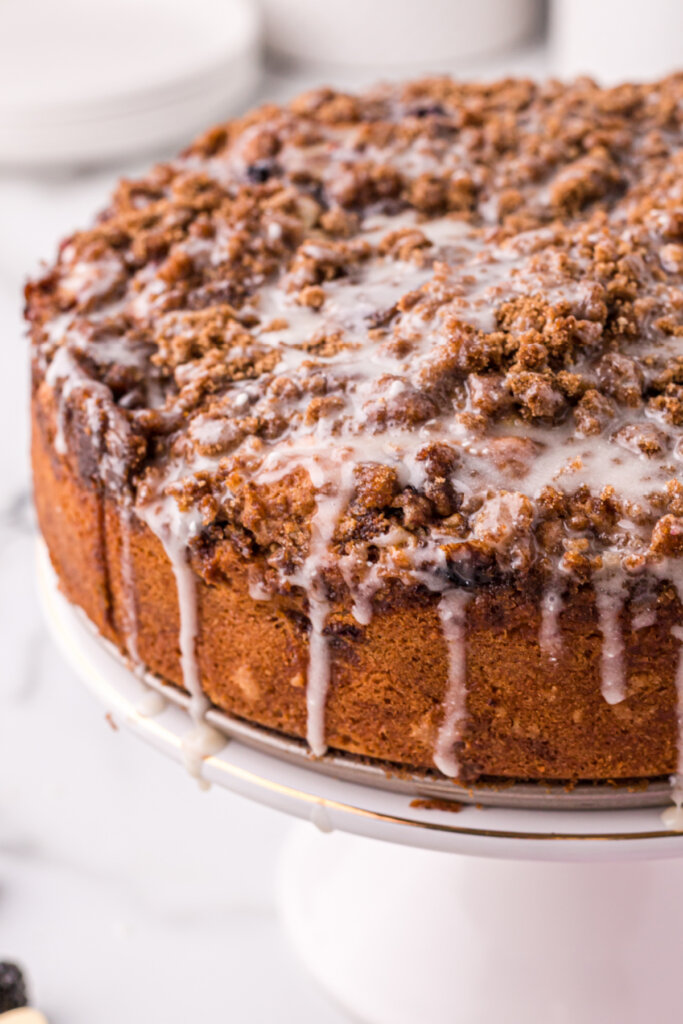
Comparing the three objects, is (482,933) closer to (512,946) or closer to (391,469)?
(512,946)

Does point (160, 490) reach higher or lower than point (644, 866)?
higher

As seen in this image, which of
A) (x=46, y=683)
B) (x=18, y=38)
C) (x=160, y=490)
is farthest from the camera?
(x=18, y=38)

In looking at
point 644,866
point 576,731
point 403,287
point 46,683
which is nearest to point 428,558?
point 576,731

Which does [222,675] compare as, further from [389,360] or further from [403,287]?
[403,287]

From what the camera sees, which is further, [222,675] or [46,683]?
[46,683]

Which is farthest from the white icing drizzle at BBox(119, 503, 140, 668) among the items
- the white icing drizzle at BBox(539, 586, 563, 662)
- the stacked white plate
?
the stacked white plate

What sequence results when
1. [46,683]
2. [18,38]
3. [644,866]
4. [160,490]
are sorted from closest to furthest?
1. [160,490]
2. [644,866]
3. [46,683]
4. [18,38]
